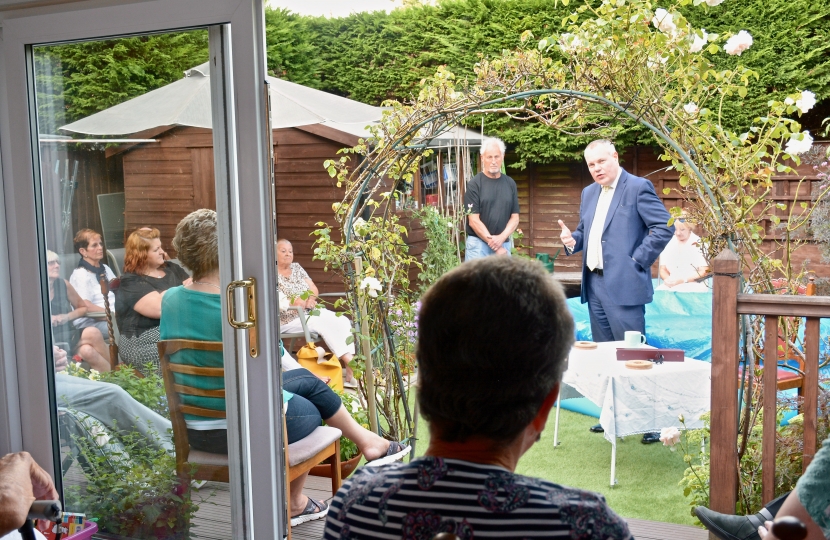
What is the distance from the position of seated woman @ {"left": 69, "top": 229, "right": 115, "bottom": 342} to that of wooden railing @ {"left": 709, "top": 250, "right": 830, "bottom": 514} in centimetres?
208

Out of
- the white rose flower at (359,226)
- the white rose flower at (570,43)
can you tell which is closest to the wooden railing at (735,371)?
the white rose flower at (570,43)

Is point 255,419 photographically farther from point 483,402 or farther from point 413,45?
point 413,45

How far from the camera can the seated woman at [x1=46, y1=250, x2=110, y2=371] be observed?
260 cm

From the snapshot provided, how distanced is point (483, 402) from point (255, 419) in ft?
4.66

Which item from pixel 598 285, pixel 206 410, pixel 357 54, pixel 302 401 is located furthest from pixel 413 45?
pixel 206 410

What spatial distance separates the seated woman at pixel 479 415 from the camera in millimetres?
1004

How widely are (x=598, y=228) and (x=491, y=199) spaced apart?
249cm

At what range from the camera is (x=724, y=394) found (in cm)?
281

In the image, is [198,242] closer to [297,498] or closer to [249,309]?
[249,309]

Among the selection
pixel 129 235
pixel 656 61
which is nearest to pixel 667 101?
pixel 656 61

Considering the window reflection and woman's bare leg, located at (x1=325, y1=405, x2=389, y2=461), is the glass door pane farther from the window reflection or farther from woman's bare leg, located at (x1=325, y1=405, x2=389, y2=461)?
woman's bare leg, located at (x1=325, y1=405, x2=389, y2=461)

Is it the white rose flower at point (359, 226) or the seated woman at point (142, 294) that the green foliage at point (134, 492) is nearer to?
the seated woman at point (142, 294)

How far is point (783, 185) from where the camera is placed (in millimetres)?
8688

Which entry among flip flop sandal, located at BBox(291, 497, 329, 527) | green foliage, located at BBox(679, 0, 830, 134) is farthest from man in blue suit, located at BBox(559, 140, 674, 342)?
green foliage, located at BBox(679, 0, 830, 134)
